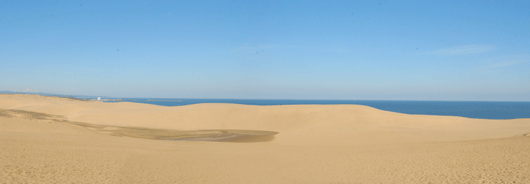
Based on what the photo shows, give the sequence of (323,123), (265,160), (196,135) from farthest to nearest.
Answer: (323,123)
(196,135)
(265,160)

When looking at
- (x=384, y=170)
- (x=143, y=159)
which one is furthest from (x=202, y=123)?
(x=384, y=170)

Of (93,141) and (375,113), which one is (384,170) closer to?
(93,141)

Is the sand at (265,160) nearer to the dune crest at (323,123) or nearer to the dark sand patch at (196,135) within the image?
the dune crest at (323,123)

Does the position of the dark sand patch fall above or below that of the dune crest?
below

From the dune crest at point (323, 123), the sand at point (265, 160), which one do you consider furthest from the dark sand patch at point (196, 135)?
the sand at point (265, 160)

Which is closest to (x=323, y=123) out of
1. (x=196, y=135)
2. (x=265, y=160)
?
(x=196, y=135)

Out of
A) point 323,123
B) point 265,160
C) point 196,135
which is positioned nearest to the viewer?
point 265,160

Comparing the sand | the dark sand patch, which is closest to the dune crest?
the sand

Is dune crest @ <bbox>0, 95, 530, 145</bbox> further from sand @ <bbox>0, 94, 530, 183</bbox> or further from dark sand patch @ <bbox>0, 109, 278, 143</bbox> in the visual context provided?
dark sand patch @ <bbox>0, 109, 278, 143</bbox>

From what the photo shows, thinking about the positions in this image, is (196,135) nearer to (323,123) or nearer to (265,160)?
(323,123)

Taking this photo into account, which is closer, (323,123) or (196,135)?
(196,135)

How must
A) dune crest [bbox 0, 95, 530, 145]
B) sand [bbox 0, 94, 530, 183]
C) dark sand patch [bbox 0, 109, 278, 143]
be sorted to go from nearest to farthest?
sand [bbox 0, 94, 530, 183] → dune crest [bbox 0, 95, 530, 145] → dark sand patch [bbox 0, 109, 278, 143]

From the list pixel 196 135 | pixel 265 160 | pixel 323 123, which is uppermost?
pixel 323 123

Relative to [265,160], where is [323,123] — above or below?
above
